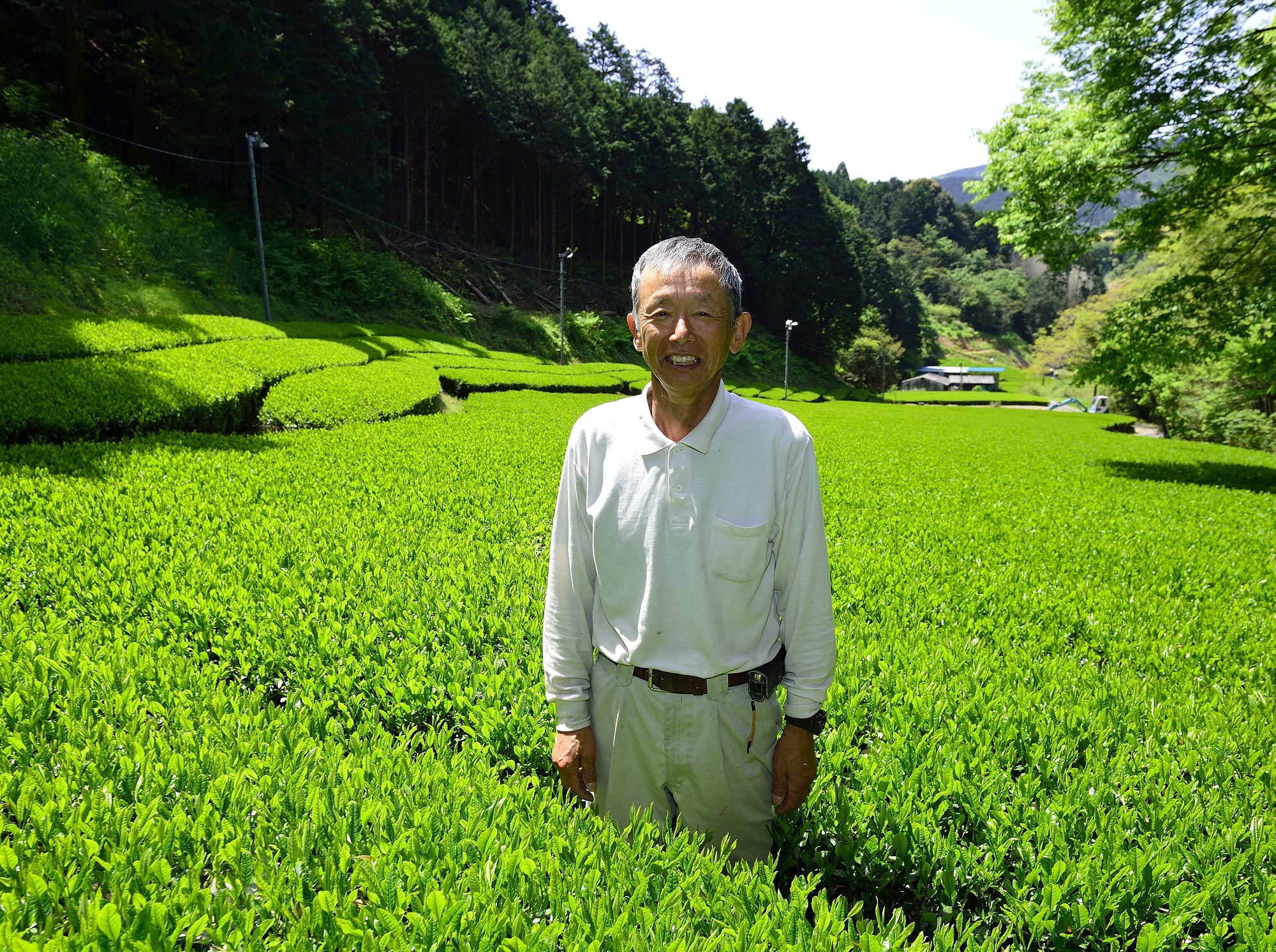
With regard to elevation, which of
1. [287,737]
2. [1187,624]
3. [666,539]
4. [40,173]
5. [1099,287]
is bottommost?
[1187,624]

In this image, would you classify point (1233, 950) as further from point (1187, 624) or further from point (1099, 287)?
point (1099, 287)

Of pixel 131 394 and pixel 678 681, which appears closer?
pixel 678 681

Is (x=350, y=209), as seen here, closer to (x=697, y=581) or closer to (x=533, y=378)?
(x=533, y=378)

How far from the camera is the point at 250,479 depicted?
712cm

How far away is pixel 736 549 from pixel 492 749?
1.63 meters

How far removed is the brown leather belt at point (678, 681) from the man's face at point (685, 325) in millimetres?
965

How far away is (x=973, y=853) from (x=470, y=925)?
1.81m

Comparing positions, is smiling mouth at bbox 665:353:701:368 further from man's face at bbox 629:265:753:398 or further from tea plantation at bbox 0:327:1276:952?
tea plantation at bbox 0:327:1276:952

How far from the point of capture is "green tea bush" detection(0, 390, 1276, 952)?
1.81m

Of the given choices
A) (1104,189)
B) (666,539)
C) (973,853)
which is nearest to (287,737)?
(666,539)

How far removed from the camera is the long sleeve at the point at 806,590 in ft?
7.51

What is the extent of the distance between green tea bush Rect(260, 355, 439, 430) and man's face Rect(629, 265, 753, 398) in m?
11.0

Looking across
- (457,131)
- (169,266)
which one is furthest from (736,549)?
(457,131)

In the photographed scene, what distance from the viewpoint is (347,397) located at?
13.2 m
